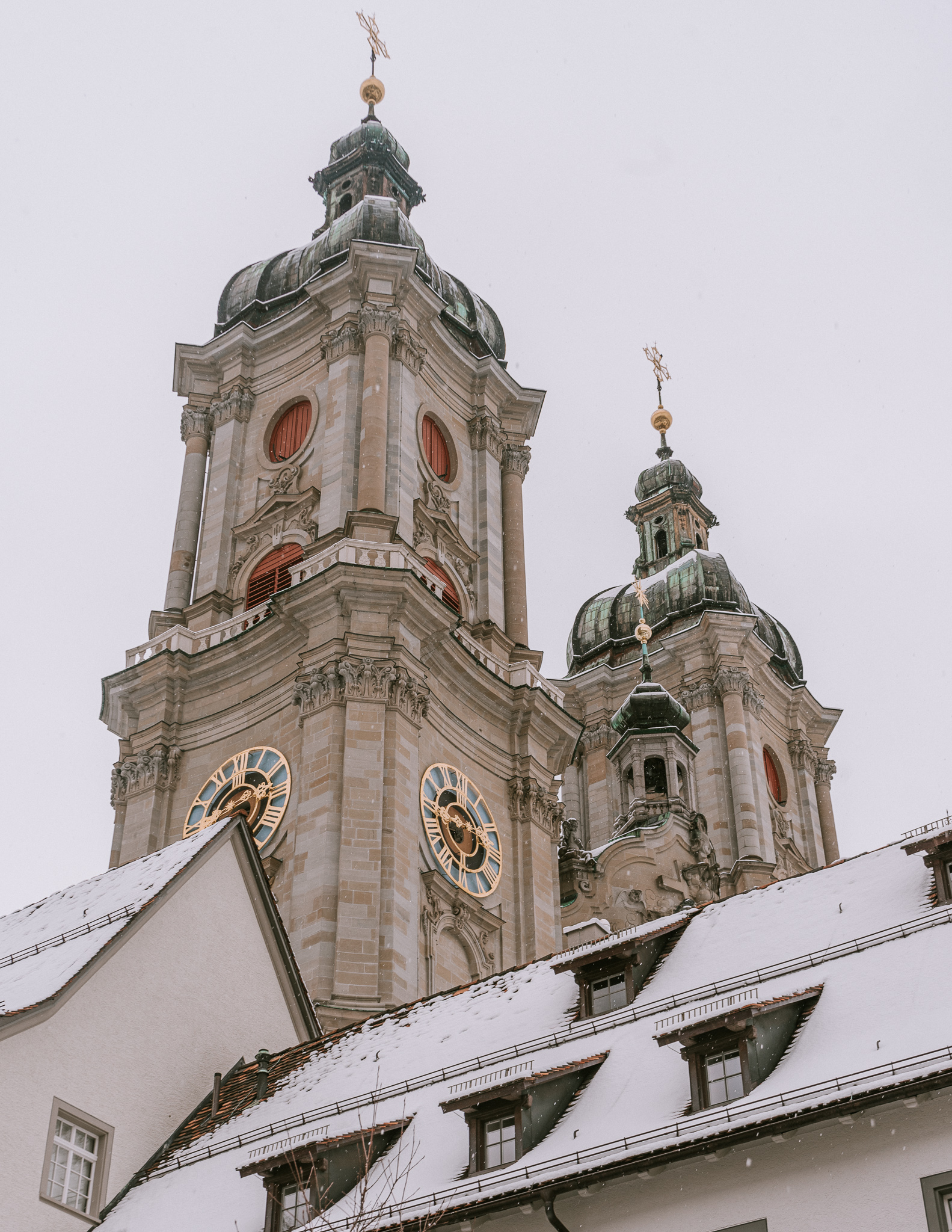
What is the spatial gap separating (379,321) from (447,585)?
23.4ft

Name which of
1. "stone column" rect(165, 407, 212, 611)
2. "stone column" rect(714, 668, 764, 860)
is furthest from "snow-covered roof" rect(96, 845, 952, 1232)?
"stone column" rect(714, 668, 764, 860)

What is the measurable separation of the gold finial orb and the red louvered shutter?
82.5 ft

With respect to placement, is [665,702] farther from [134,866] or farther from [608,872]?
[134,866]

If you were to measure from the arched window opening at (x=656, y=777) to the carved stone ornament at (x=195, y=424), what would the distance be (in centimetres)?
1746

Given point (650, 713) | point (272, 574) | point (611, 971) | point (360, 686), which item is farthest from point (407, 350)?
point (611, 971)

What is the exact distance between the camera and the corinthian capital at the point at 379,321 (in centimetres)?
4631

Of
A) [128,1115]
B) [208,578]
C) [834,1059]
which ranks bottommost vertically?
[834,1059]

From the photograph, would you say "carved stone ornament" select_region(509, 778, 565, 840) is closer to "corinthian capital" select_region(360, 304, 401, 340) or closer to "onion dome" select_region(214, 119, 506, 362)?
"corinthian capital" select_region(360, 304, 401, 340)

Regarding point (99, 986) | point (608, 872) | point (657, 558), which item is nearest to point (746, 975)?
point (99, 986)

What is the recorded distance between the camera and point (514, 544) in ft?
157

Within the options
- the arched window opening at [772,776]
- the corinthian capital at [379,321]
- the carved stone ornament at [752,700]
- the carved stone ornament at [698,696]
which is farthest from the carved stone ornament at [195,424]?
the arched window opening at [772,776]

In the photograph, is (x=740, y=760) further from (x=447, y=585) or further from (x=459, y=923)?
(x=459, y=923)

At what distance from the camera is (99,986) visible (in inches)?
830

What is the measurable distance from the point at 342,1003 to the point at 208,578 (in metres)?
15.2
